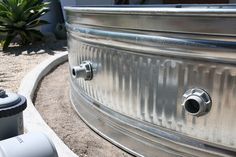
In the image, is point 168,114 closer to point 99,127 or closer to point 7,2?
point 99,127

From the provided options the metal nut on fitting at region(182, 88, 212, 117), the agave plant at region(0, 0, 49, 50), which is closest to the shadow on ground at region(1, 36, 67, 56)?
the agave plant at region(0, 0, 49, 50)

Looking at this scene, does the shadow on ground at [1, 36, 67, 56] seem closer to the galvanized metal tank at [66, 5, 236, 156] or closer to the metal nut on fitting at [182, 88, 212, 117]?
the galvanized metal tank at [66, 5, 236, 156]

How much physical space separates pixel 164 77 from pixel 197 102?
13.5 inches

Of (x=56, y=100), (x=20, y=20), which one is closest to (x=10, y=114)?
(x=56, y=100)

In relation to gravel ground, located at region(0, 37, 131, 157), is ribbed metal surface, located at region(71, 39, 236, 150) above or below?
above

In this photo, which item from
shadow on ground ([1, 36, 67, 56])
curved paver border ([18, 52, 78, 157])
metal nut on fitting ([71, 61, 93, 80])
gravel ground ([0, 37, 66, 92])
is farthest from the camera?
shadow on ground ([1, 36, 67, 56])

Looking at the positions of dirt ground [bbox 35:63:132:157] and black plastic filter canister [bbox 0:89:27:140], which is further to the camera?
dirt ground [bbox 35:63:132:157]

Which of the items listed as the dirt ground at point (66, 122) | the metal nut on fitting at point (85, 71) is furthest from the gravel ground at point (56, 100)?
the metal nut on fitting at point (85, 71)

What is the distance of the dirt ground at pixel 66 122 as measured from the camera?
3199mm

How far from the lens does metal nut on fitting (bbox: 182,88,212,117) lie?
7.87 feet

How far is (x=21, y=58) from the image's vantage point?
7.60 meters

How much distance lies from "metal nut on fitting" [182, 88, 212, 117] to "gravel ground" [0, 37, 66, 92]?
10.6 ft

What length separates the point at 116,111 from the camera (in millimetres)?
3217

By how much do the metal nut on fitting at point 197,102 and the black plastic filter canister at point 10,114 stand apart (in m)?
1.05
